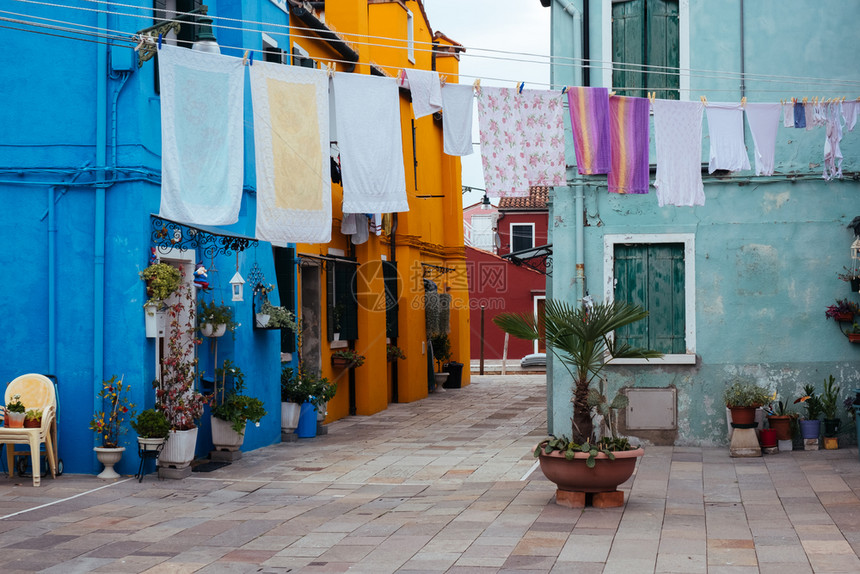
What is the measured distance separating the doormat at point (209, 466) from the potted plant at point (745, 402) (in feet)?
20.0

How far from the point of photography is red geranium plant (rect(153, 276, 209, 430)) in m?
10.1

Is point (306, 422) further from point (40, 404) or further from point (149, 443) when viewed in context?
point (40, 404)

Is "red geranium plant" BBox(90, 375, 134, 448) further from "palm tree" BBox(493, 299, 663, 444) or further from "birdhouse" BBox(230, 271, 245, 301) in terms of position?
"palm tree" BBox(493, 299, 663, 444)

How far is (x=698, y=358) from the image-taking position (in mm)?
11930

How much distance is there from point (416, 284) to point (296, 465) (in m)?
10.0

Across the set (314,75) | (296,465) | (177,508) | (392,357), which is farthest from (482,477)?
(392,357)

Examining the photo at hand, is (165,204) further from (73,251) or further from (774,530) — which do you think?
(774,530)

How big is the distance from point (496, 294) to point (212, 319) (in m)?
25.4

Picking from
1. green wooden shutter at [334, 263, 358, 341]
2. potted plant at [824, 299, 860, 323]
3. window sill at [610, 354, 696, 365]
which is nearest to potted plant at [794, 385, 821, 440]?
potted plant at [824, 299, 860, 323]

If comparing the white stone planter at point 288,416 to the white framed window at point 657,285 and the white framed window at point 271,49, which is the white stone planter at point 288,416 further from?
the white framed window at point 271,49

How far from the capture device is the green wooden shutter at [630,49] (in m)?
12.0

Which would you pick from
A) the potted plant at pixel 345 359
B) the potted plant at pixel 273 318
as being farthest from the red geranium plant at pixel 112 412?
the potted plant at pixel 345 359

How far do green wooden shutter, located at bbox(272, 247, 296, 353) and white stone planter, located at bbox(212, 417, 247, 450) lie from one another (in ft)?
8.11

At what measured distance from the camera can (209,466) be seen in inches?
429
